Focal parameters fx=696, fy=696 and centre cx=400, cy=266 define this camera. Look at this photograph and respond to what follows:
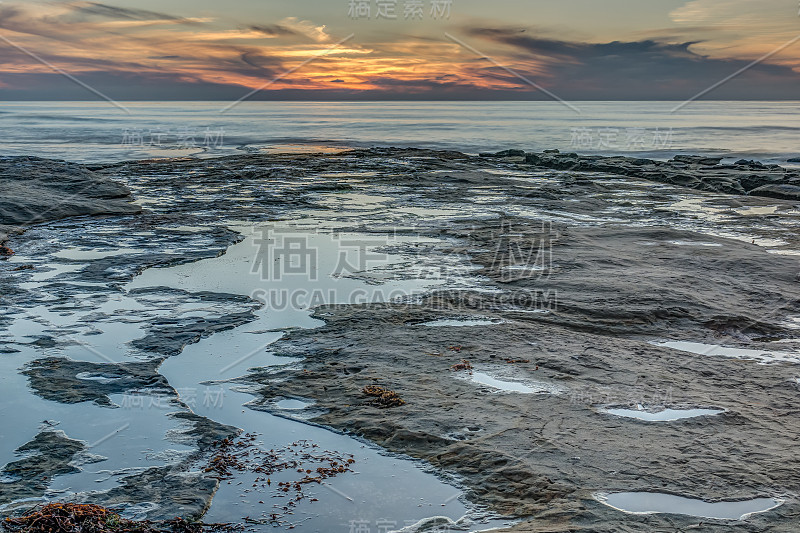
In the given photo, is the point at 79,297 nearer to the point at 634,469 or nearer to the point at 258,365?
the point at 258,365

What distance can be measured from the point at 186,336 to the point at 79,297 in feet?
6.23

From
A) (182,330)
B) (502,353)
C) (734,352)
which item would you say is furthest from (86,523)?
(734,352)

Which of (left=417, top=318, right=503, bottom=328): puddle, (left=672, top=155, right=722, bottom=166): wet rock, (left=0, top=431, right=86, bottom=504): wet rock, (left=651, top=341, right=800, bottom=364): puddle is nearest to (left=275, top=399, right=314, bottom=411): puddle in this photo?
(left=0, top=431, right=86, bottom=504): wet rock

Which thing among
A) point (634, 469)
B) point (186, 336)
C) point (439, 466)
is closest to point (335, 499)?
point (439, 466)

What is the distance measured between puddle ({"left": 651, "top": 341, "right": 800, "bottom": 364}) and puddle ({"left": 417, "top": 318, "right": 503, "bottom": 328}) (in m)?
1.54

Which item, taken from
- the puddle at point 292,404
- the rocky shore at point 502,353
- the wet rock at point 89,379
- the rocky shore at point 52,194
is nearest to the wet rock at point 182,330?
the rocky shore at point 502,353

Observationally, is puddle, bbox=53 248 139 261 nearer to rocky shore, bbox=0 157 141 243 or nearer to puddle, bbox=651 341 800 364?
rocky shore, bbox=0 157 141 243

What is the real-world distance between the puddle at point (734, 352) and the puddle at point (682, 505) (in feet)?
8.25

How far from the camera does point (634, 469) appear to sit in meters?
3.93

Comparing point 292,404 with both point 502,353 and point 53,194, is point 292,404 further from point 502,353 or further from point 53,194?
point 53,194

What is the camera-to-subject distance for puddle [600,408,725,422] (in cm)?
464

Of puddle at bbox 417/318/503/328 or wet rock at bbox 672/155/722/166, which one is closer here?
puddle at bbox 417/318/503/328

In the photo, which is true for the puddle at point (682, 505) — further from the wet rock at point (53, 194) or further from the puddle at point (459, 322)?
the wet rock at point (53, 194)

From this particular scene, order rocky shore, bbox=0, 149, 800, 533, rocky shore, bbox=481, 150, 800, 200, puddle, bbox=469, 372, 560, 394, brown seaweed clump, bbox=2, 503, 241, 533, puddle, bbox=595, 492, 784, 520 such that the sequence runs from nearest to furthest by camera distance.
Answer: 1. brown seaweed clump, bbox=2, 503, 241, 533
2. puddle, bbox=595, 492, 784, 520
3. rocky shore, bbox=0, 149, 800, 533
4. puddle, bbox=469, 372, 560, 394
5. rocky shore, bbox=481, 150, 800, 200
